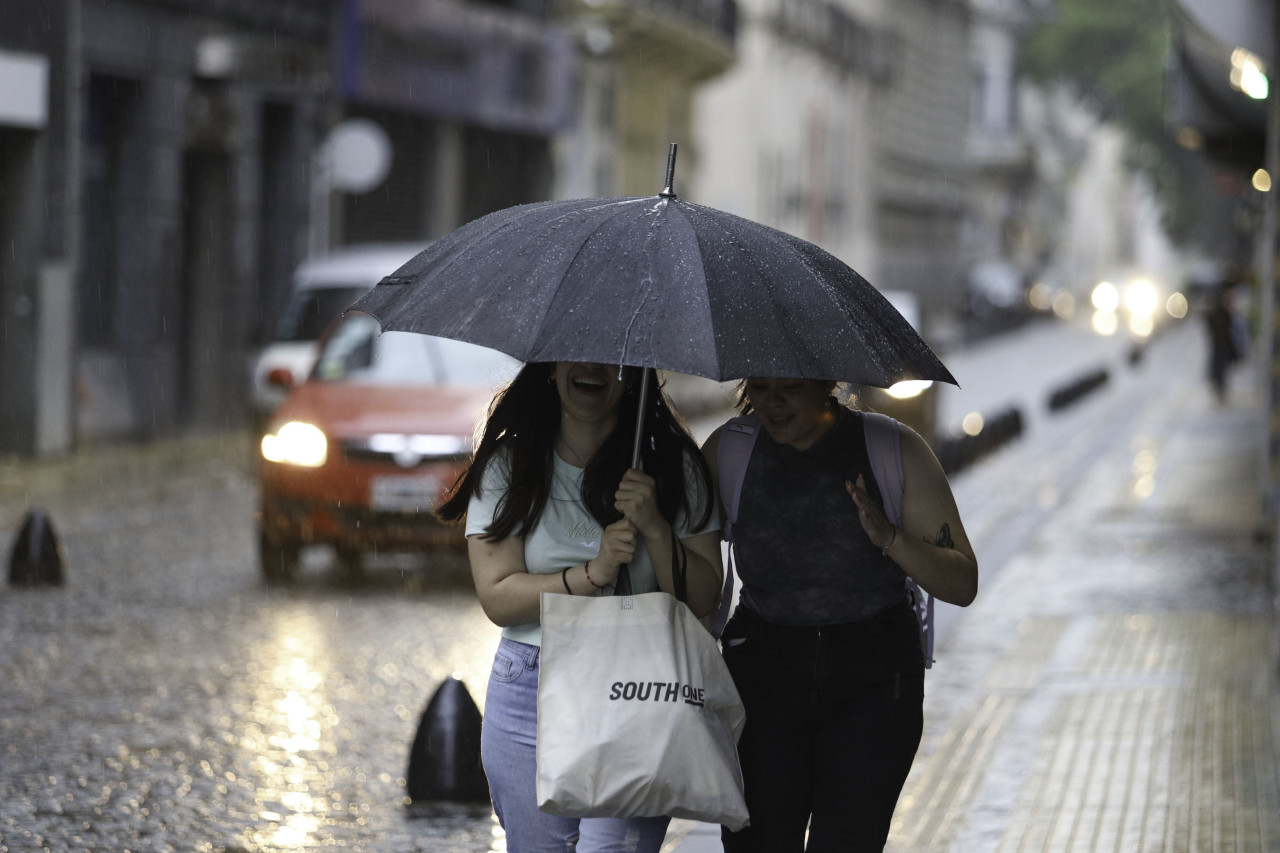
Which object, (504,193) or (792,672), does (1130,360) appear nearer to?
(504,193)

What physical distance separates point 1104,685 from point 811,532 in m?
4.92

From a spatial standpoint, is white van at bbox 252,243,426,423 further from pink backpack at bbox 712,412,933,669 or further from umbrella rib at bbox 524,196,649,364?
umbrella rib at bbox 524,196,649,364

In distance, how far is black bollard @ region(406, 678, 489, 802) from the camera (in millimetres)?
6438

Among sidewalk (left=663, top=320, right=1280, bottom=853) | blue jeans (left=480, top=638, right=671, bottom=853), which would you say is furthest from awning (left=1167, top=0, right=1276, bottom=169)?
blue jeans (left=480, top=638, right=671, bottom=853)

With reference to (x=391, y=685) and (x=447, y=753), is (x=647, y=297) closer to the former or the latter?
(x=447, y=753)

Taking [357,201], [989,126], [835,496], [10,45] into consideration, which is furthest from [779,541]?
[989,126]

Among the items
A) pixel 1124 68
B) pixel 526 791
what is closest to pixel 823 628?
pixel 526 791

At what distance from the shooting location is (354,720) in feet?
25.4

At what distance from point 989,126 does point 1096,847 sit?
75939mm

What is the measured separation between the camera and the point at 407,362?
1176 cm

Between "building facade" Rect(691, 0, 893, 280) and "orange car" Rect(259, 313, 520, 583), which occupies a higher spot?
"building facade" Rect(691, 0, 893, 280)

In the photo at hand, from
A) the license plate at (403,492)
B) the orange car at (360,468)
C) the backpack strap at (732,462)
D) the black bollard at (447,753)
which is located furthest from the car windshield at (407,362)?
the backpack strap at (732,462)

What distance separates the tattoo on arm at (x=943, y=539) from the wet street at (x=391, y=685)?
2.23 m

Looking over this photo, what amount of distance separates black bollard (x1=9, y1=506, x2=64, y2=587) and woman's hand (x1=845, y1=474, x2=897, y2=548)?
7.60 m
